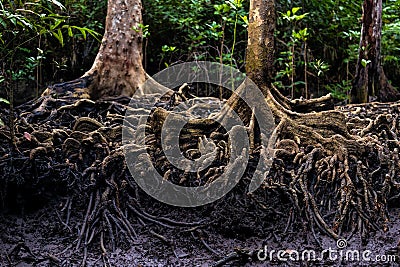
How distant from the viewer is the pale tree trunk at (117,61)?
5.96 metres

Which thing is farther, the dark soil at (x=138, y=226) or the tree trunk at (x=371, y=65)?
the tree trunk at (x=371, y=65)

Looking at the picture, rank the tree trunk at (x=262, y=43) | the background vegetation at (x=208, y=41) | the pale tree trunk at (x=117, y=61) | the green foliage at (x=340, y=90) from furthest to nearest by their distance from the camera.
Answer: the green foliage at (x=340, y=90) < the background vegetation at (x=208, y=41) < the pale tree trunk at (x=117, y=61) < the tree trunk at (x=262, y=43)

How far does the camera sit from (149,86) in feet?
20.7

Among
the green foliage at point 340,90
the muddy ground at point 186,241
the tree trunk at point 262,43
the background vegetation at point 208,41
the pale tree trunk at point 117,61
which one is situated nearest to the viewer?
the muddy ground at point 186,241

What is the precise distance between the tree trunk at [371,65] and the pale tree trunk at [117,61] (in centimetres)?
A: 333

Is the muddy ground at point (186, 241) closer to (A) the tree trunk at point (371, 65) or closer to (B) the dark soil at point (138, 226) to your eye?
(B) the dark soil at point (138, 226)

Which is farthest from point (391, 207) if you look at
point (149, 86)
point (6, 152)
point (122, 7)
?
point (122, 7)

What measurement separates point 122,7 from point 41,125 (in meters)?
2.41

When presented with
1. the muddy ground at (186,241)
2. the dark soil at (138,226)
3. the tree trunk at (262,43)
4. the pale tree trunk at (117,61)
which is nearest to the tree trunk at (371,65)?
the tree trunk at (262,43)

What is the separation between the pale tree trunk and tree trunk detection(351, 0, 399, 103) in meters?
3.33

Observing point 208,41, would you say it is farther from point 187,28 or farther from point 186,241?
point 186,241

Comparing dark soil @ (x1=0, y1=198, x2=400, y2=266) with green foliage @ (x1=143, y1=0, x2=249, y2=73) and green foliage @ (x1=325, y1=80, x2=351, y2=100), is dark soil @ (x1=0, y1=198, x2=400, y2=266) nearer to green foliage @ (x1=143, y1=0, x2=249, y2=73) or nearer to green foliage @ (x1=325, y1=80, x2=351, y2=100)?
green foliage @ (x1=143, y1=0, x2=249, y2=73)

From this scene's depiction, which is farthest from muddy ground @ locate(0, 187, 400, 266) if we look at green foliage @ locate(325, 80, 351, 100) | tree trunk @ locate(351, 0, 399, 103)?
green foliage @ locate(325, 80, 351, 100)

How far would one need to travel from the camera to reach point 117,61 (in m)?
6.08
